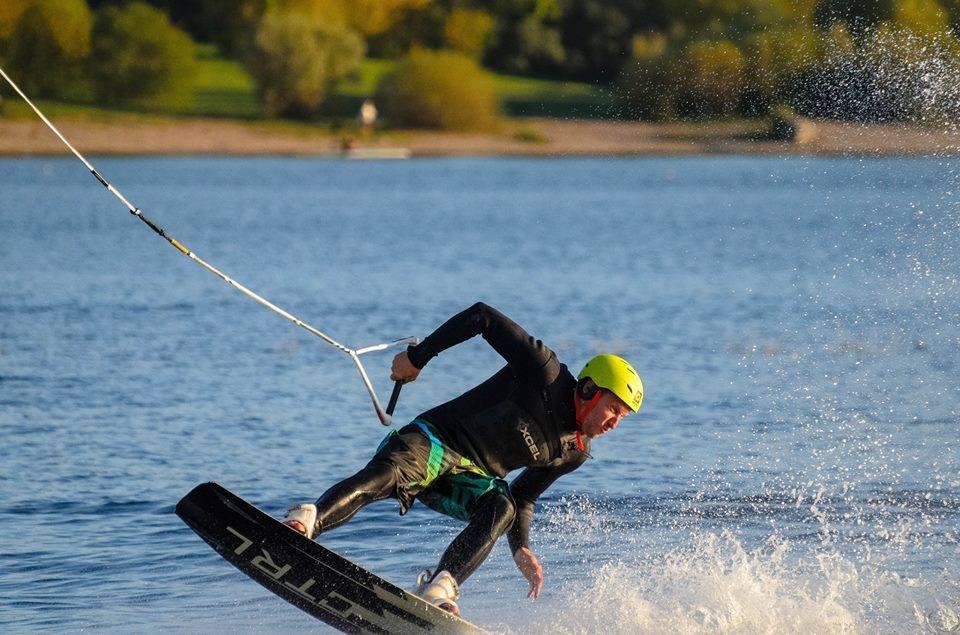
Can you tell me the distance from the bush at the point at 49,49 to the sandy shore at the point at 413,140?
6.74 metres

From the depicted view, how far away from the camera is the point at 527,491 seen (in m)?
7.52

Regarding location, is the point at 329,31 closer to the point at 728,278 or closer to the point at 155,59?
the point at 155,59

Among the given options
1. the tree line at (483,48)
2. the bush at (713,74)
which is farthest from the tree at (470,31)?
the bush at (713,74)

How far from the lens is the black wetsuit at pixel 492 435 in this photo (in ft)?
22.9

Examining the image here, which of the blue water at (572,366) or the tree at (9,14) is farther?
the tree at (9,14)

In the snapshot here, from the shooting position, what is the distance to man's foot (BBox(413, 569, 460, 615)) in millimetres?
6801

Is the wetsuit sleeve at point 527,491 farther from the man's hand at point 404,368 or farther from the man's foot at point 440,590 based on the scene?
the man's hand at point 404,368

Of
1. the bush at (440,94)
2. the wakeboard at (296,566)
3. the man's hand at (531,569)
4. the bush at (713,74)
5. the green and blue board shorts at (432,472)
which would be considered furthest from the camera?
the bush at (440,94)

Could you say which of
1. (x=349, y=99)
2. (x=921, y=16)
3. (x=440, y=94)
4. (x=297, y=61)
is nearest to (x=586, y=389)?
(x=921, y=16)

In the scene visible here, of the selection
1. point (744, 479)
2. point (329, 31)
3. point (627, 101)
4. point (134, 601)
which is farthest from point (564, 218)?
point (329, 31)

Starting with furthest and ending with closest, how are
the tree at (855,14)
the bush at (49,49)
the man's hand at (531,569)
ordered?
the bush at (49,49) → the tree at (855,14) → the man's hand at (531,569)

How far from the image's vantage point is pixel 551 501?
411 inches

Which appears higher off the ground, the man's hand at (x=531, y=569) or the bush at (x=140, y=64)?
the man's hand at (x=531, y=569)

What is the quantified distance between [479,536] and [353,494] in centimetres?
60
